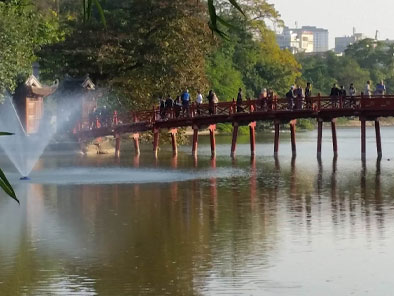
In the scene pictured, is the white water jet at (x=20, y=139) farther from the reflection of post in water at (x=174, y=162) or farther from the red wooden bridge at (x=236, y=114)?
the reflection of post in water at (x=174, y=162)

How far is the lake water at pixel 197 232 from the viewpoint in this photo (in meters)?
19.6

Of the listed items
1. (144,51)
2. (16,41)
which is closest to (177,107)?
(144,51)

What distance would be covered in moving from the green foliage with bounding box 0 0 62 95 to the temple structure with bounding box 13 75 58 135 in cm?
88

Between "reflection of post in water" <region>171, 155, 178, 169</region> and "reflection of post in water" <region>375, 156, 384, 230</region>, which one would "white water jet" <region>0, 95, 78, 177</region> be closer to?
"reflection of post in water" <region>171, 155, 178, 169</region>

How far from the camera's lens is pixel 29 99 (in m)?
61.6

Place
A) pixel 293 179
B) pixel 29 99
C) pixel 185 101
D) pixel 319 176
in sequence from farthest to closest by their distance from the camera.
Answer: pixel 29 99 → pixel 185 101 → pixel 319 176 → pixel 293 179

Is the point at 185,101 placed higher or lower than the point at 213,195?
higher

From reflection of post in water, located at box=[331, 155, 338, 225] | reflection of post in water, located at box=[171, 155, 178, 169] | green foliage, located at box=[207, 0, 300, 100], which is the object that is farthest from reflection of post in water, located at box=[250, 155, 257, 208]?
green foliage, located at box=[207, 0, 300, 100]

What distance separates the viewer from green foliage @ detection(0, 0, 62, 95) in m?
53.2

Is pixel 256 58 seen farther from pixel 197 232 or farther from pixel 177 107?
pixel 197 232

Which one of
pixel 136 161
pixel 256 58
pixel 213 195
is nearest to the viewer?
pixel 213 195

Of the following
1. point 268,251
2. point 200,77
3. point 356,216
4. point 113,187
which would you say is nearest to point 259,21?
point 200,77

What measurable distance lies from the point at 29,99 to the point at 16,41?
8099mm

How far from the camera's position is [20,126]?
60.3 metres
